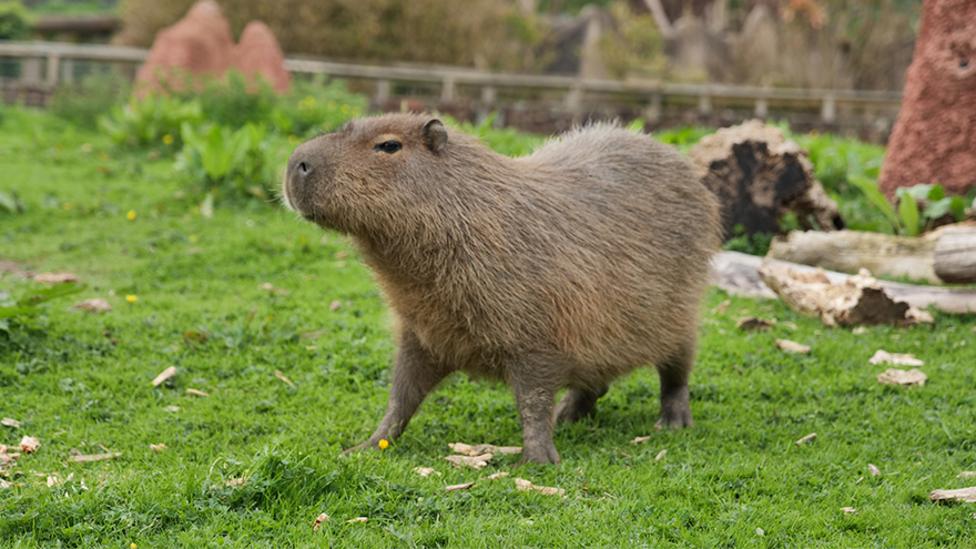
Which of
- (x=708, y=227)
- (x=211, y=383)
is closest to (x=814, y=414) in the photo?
(x=708, y=227)

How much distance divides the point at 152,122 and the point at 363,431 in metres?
8.70

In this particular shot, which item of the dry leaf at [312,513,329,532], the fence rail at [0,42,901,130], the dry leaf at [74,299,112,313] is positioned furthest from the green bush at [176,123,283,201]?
the fence rail at [0,42,901,130]

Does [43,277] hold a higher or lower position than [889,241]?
lower

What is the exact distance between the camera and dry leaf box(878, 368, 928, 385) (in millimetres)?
5973

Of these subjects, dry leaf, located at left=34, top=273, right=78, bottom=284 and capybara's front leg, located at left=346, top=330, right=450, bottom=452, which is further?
dry leaf, located at left=34, top=273, right=78, bottom=284

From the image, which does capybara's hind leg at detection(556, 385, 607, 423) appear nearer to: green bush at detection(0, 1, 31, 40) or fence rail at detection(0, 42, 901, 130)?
fence rail at detection(0, 42, 901, 130)

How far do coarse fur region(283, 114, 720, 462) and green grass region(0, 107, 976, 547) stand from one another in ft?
1.39

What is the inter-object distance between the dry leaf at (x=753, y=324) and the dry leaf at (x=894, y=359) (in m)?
0.85

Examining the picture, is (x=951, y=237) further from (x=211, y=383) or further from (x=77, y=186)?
(x=77, y=186)

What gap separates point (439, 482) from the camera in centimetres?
443

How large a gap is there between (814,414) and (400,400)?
2.14 metres

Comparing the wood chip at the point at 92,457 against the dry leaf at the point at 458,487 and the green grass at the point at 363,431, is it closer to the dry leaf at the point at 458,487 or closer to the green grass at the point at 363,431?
the green grass at the point at 363,431

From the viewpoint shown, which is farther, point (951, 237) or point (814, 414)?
point (951, 237)

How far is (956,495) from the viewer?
4.37 m
